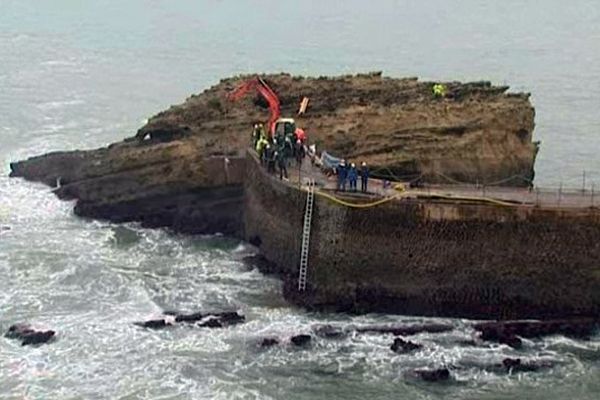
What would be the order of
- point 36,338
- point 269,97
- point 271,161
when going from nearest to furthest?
point 36,338 < point 271,161 < point 269,97

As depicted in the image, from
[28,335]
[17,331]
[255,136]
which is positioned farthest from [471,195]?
[17,331]

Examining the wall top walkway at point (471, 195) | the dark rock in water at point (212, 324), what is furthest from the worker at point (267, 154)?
the dark rock in water at point (212, 324)

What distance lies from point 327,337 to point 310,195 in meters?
6.91

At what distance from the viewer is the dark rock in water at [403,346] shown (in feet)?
146

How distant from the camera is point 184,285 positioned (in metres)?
52.0

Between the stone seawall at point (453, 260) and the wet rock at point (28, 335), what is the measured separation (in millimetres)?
10189

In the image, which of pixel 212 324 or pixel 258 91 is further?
pixel 258 91

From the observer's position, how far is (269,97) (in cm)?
6050

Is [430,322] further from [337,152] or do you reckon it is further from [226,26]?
[226,26]

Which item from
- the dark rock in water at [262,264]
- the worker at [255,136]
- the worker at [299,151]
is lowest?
the dark rock in water at [262,264]

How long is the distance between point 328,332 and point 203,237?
1364 centimetres

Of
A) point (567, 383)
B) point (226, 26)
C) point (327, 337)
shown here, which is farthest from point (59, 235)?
point (226, 26)

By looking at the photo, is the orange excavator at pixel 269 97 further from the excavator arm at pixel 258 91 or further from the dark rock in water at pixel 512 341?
the dark rock in water at pixel 512 341

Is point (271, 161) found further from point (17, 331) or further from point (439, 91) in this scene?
point (17, 331)
